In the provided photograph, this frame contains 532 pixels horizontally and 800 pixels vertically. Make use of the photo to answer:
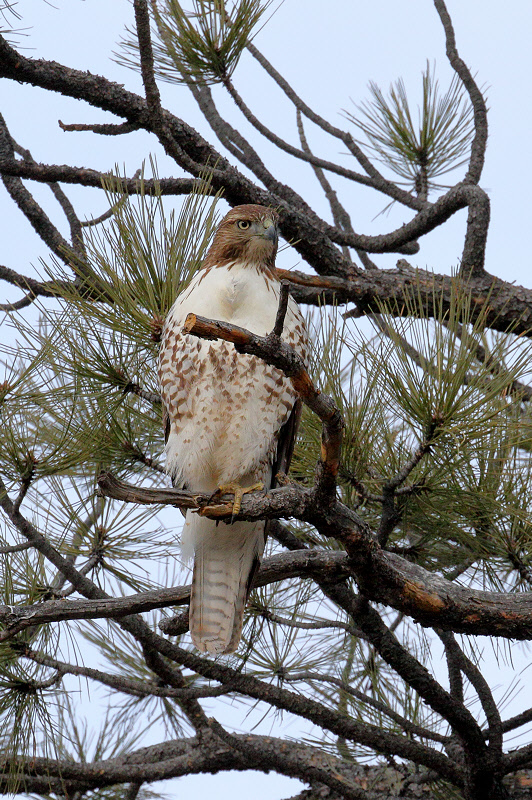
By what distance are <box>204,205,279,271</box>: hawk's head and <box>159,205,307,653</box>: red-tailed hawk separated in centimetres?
12

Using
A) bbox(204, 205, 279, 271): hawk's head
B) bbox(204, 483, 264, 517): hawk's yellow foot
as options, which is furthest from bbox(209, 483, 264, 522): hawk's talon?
bbox(204, 205, 279, 271): hawk's head

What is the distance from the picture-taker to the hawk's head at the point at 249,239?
306 centimetres

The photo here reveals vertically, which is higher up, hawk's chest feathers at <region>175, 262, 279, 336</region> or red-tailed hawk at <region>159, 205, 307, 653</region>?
hawk's chest feathers at <region>175, 262, 279, 336</region>

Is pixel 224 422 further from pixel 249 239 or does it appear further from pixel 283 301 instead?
pixel 283 301

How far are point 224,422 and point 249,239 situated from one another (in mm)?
692

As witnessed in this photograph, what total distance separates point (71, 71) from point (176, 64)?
41 centimetres

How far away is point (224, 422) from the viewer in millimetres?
2734

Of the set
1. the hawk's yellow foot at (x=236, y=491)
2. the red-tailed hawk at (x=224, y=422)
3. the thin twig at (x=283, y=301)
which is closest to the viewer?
the thin twig at (x=283, y=301)

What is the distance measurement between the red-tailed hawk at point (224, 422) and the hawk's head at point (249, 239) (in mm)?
115

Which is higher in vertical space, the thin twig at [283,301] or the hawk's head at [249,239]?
the hawk's head at [249,239]

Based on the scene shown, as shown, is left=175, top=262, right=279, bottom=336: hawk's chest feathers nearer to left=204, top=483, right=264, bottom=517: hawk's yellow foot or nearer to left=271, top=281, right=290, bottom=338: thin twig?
left=204, top=483, right=264, bottom=517: hawk's yellow foot

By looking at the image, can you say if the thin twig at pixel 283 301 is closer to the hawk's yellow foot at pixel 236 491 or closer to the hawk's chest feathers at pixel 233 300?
the hawk's yellow foot at pixel 236 491

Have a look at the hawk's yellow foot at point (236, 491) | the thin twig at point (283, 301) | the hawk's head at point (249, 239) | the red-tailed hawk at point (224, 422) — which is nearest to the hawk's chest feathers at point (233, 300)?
the red-tailed hawk at point (224, 422)

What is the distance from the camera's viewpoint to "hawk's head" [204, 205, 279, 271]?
3064 mm
